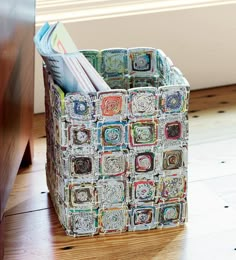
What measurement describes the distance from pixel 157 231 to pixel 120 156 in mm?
200

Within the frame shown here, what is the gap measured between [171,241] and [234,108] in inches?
28.6

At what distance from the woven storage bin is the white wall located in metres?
0.53

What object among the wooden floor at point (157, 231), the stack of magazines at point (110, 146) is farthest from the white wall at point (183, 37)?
the stack of magazines at point (110, 146)

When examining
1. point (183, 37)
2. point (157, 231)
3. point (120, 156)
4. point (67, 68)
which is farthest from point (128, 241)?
point (183, 37)

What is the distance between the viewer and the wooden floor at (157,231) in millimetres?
1591

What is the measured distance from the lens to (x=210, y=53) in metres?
2.33

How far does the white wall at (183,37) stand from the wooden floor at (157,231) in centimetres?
31

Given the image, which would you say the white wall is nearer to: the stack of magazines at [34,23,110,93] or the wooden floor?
the wooden floor

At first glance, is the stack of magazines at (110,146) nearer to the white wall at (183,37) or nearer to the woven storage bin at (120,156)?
the woven storage bin at (120,156)

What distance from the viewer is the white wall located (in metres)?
2.19

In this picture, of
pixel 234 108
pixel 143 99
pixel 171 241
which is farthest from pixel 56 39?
pixel 234 108

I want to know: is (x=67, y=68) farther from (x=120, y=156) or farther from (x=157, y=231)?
(x=157, y=231)

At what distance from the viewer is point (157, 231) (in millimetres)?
1667

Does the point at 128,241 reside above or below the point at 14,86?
below
